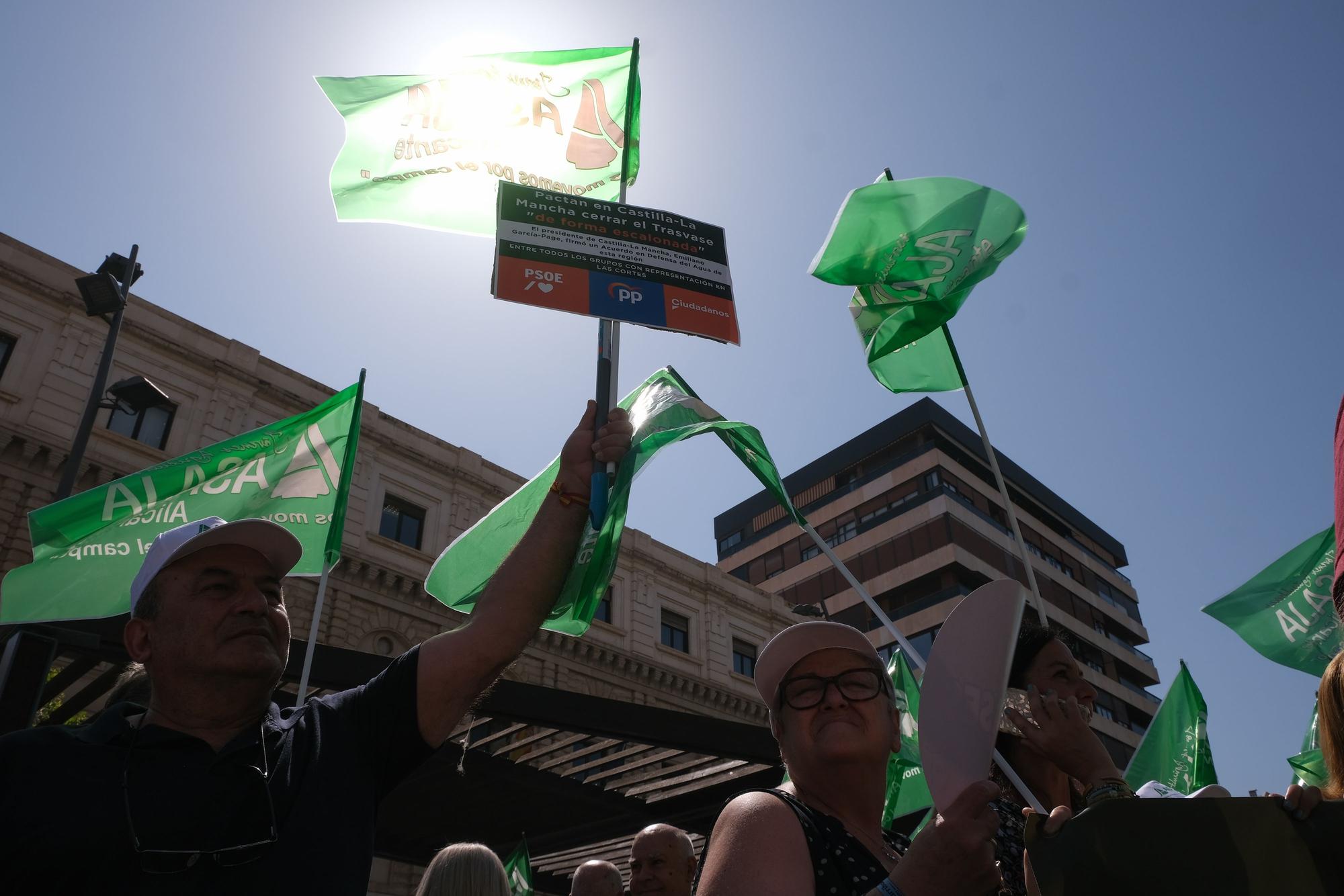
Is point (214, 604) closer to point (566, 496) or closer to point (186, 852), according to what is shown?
point (186, 852)

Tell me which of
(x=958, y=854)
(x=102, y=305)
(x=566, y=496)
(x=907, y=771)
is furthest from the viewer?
(x=102, y=305)

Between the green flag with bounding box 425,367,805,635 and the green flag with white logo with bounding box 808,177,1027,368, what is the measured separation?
4.14ft

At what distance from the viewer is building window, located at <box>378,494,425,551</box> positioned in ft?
77.7

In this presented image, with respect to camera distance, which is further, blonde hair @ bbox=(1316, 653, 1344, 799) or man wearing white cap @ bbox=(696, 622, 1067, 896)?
blonde hair @ bbox=(1316, 653, 1344, 799)

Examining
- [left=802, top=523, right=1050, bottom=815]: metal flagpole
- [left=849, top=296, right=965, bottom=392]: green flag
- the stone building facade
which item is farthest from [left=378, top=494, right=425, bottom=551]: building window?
[left=802, top=523, right=1050, bottom=815]: metal flagpole

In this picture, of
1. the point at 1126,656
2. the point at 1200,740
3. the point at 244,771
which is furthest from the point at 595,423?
the point at 1126,656

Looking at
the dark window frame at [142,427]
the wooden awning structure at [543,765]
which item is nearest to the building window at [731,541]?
the dark window frame at [142,427]

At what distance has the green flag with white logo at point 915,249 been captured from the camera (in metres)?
5.27

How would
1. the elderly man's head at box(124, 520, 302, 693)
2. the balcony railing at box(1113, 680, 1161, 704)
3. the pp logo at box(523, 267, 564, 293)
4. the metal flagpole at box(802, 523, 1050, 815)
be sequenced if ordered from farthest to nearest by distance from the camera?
the balcony railing at box(1113, 680, 1161, 704)
the pp logo at box(523, 267, 564, 293)
the elderly man's head at box(124, 520, 302, 693)
the metal flagpole at box(802, 523, 1050, 815)

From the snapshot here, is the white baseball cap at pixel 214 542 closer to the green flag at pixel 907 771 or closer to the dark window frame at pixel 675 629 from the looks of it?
the green flag at pixel 907 771

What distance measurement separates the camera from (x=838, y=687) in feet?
7.75

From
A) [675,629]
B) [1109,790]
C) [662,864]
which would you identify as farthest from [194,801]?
[675,629]

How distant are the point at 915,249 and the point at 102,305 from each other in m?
10.1

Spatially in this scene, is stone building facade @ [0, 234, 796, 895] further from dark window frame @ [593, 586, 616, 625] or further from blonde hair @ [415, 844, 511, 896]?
blonde hair @ [415, 844, 511, 896]
